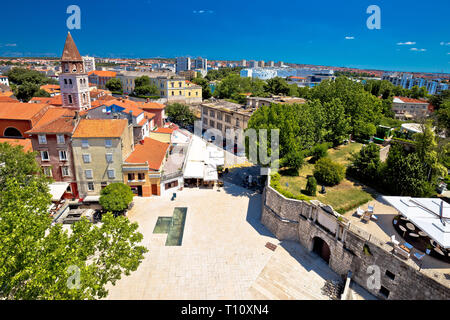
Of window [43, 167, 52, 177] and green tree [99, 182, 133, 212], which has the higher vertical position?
window [43, 167, 52, 177]

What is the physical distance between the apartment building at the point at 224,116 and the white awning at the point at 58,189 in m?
31.1

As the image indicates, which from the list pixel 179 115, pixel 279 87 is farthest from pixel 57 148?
pixel 279 87

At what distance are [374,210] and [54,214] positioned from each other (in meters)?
31.5

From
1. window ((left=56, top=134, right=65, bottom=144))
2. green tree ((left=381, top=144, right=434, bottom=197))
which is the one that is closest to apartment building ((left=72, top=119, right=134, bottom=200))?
window ((left=56, top=134, right=65, bottom=144))

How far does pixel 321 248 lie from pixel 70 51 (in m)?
42.4

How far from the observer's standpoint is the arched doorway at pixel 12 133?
35531 mm

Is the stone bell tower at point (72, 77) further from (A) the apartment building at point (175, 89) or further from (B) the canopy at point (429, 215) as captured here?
(A) the apartment building at point (175, 89)

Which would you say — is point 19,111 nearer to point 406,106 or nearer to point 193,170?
point 193,170

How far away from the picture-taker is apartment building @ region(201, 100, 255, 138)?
51081 mm

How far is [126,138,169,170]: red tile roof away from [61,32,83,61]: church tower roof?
16.2m

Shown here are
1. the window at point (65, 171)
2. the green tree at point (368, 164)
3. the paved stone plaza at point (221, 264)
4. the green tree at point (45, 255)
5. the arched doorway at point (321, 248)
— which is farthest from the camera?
the window at point (65, 171)

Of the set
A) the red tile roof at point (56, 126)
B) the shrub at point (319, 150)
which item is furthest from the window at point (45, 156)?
the shrub at point (319, 150)

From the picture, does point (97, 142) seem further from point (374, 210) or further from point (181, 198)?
point (374, 210)

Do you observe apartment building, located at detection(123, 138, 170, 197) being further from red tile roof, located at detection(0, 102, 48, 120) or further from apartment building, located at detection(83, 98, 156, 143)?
red tile roof, located at detection(0, 102, 48, 120)
